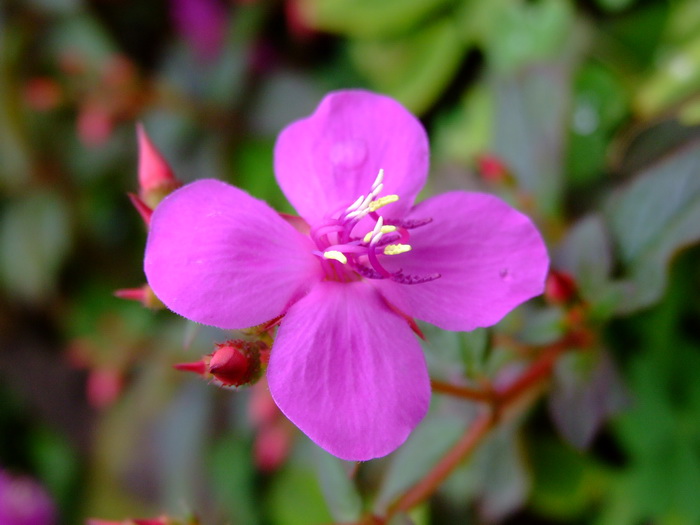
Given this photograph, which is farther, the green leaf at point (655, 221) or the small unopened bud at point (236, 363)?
the green leaf at point (655, 221)

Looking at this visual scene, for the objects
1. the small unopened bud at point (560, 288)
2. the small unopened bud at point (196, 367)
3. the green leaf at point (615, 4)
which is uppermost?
the green leaf at point (615, 4)

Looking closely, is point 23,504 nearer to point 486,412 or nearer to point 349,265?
point 486,412

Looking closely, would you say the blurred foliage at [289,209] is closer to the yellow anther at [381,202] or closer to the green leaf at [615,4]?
the green leaf at [615,4]

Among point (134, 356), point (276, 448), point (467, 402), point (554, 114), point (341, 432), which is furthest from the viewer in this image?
point (134, 356)

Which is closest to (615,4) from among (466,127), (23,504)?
(466,127)

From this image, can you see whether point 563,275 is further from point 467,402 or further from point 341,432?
point 341,432

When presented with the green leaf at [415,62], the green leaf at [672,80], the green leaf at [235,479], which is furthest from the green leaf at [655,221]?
the green leaf at [235,479]

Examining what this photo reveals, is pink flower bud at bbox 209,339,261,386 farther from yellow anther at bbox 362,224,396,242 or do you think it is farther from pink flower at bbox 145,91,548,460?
yellow anther at bbox 362,224,396,242

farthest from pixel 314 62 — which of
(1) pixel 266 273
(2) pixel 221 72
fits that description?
(1) pixel 266 273
